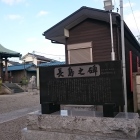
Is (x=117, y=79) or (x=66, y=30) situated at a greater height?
(x=66, y=30)

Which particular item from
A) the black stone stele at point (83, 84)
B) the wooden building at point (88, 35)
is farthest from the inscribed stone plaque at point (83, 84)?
the wooden building at point (88, 35)

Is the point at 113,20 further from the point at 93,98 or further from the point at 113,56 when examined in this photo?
the point at 93,98

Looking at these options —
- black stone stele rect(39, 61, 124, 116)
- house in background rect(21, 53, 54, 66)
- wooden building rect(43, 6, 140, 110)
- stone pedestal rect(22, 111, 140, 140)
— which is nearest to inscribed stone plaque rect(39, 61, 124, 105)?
black stone stele rect(39, 61, 124, 116)

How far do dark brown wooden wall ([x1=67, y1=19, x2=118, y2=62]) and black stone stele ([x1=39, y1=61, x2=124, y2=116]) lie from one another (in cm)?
418

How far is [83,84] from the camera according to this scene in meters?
5.54

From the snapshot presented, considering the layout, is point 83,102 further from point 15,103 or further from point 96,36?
point 15,103

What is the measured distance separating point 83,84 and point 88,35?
16.4 feet

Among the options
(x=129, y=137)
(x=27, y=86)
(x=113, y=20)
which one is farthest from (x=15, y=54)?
(x=129, y=137)

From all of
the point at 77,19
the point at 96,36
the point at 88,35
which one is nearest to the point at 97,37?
the point at 96,36

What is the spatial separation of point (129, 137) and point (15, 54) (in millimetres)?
23350

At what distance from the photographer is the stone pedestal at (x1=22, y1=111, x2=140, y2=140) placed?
15.8 feet

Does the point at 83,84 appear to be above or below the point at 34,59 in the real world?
below

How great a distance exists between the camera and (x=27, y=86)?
28.1m

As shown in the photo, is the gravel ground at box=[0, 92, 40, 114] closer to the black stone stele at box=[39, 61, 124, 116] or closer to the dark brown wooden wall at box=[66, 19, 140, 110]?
the dark brown wooden wall at box=[66, 19, 140, 110]
